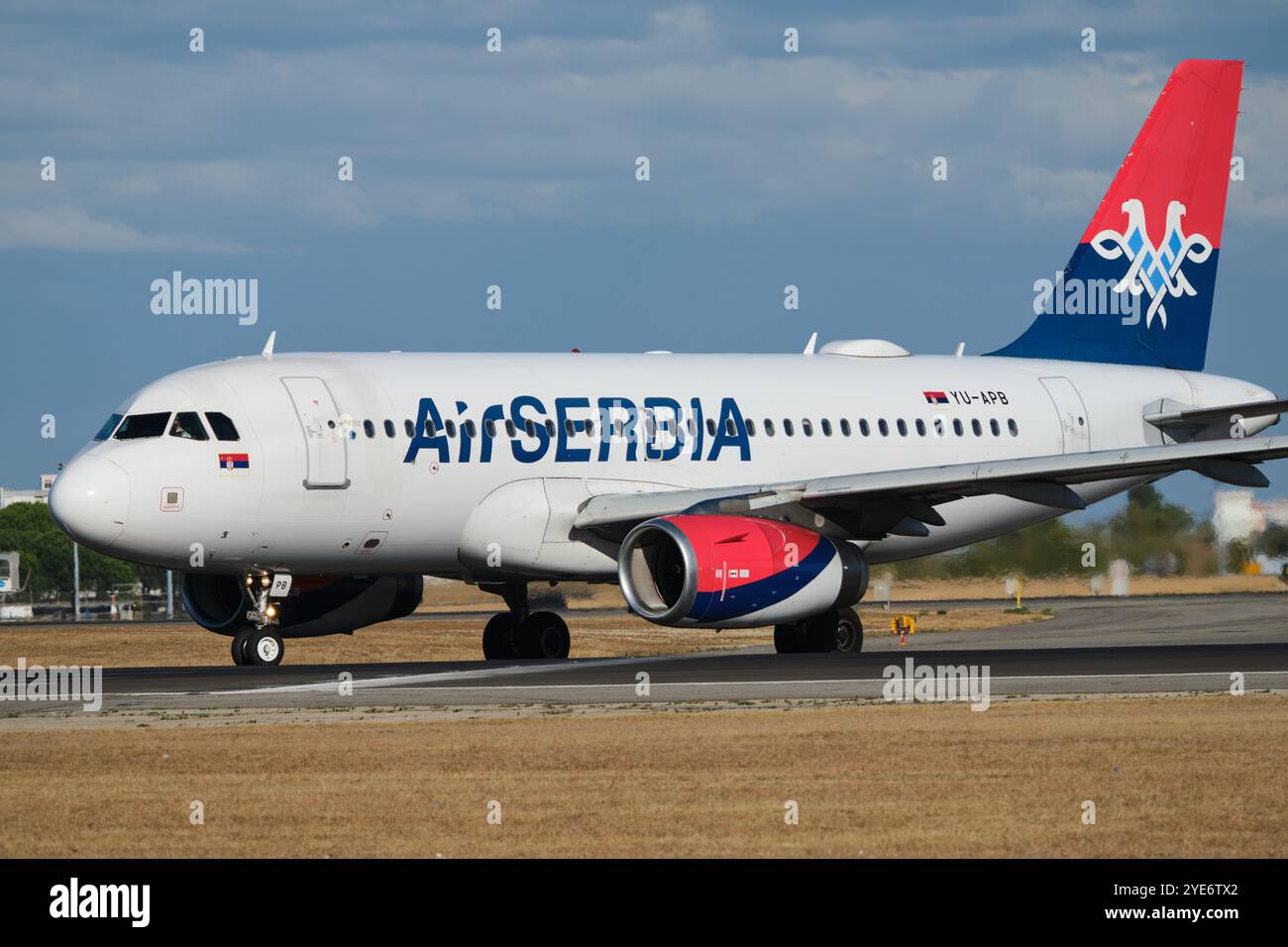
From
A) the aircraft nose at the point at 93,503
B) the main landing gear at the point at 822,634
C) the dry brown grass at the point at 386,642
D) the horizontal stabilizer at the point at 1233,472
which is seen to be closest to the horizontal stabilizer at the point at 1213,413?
the horizontal stabilizer at the point at 1233,472

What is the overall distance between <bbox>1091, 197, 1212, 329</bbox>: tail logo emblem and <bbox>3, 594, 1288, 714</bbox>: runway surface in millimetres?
9929

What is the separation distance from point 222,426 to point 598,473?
5.52 metres

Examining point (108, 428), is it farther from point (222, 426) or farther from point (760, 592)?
point (760, 592)

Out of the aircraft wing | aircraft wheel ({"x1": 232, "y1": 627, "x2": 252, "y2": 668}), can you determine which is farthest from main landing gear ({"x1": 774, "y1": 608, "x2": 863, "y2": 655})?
aircraft wheel ({"x1": 232, "y1": 627, "x2": 252, "y2": 668})

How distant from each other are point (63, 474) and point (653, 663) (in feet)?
26.1

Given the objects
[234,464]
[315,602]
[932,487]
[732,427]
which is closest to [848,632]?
[732,427]

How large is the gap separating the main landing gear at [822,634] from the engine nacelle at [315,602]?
565 cm

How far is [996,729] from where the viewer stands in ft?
59.0

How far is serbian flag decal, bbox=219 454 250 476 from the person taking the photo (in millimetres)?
27156

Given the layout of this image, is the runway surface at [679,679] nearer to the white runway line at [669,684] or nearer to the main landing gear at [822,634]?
the white runway line at [669,684]

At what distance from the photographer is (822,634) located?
31.2 m

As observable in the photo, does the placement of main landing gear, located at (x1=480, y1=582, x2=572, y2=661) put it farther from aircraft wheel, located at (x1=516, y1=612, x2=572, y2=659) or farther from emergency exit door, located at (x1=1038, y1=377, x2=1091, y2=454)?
emergency exit door, located at (x1=1038, y1=377, x2=1091, y2=454)
